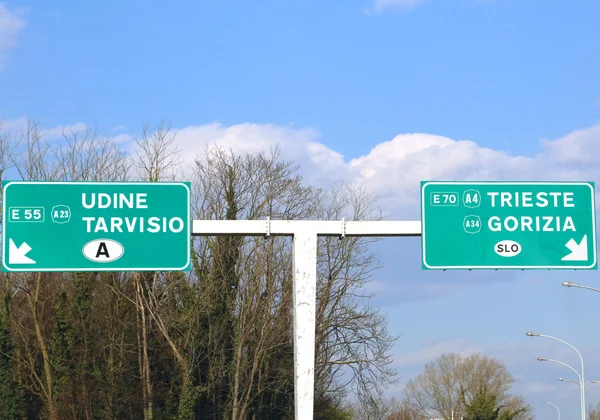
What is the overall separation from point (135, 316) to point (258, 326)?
6150 millimetres

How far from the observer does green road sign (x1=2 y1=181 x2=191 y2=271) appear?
1592 cm

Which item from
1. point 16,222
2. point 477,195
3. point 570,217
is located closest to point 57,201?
point 16,222

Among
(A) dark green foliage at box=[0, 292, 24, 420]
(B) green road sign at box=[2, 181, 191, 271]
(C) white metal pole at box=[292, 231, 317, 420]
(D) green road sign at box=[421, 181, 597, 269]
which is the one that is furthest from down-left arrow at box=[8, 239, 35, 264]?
(A) dark green foliage at box=[0, 292, 24, 420]

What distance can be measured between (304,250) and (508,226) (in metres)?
3.42

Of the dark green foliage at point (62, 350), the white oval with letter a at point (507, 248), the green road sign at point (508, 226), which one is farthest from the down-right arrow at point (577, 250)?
the dark green foliage at point (62, 350)

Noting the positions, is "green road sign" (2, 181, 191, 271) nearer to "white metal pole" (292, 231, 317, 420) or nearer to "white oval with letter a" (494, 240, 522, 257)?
"white metal pole" (292, 231, 317, 420)

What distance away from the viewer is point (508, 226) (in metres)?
16.5

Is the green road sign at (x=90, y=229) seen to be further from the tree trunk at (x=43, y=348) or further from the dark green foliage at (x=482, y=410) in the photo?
the dark green foliage at (x=482, y=410)

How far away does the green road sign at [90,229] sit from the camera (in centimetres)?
1592

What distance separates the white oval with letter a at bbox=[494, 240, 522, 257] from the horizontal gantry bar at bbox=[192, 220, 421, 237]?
134cm

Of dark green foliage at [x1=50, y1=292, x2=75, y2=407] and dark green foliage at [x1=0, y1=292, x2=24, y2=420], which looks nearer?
dark green foliage at [x1=0, y1=292, x2=24, y2=420]

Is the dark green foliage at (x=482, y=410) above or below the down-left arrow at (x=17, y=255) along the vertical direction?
below

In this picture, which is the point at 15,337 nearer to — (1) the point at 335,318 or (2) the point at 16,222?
(1) the point at 335,318

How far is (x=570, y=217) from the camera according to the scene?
16609mm
